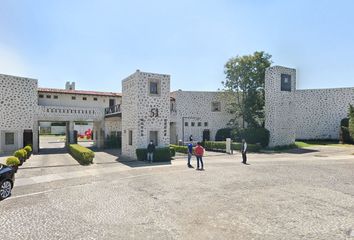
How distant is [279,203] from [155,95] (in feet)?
47.8

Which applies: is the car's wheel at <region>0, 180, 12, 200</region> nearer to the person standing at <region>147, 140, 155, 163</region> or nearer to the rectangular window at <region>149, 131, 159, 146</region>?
the person standing at <region>147, 140, 155, 163</region>

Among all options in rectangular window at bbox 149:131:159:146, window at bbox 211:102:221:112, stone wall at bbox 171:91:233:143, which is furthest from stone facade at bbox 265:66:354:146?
rectangular window at bbox 149:131:159:146

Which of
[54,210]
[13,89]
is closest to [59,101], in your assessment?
[13,89]

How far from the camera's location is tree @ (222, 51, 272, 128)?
109ft

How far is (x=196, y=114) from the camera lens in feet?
117

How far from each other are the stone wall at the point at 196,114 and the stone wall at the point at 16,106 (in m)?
15.6

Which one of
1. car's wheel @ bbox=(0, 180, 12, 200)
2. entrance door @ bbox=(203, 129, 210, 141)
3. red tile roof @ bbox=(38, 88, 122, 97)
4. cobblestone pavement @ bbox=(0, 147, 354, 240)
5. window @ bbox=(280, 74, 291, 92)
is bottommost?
cobblestone pavement @ bbox=(0, 147, 354, 240)

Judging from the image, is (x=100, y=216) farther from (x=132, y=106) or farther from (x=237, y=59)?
(x=237, y=59)

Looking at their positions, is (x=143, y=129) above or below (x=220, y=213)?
above

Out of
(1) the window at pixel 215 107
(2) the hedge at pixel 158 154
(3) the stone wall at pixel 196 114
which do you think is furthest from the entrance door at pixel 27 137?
(1) the window at pixel 215 107

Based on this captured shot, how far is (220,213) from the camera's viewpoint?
8.16m

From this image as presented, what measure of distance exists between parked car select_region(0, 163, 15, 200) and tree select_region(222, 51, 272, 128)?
89.2 feet

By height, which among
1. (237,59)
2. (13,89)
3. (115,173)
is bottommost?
(115,173)

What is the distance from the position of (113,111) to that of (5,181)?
20147mm
